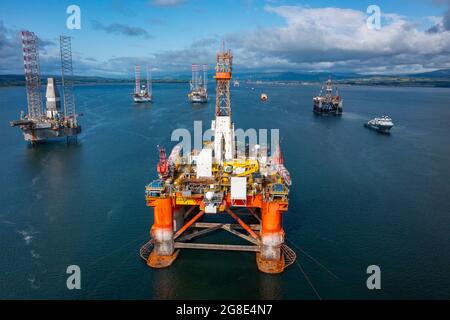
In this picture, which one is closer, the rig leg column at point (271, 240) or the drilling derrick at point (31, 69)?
the rig leg column at point (271, 240)

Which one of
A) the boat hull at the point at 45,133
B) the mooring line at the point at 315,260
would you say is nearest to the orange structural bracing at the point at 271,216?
the mooring line at the point at 315,260

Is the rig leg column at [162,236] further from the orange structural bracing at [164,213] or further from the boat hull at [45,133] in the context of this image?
the boat hull at [45,133]

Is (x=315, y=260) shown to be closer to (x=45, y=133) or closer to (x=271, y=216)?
(x=271, y=216)

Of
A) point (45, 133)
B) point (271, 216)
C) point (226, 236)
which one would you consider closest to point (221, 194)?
point (271, 216)

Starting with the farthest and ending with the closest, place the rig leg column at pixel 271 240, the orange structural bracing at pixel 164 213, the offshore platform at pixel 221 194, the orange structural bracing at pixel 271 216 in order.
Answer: the orange structural bracing at pixel 164 213
the offshore platform at pixel 221 194
the rig leg column at pixel 271 240
the orange structural bracing at pixel 271 216

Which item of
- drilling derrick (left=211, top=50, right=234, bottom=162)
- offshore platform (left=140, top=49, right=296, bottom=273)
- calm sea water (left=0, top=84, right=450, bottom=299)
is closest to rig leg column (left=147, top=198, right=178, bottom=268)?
offshore platform (left=140, top=49, right=296, bottom=273)

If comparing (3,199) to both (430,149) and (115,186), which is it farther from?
(430,149)
